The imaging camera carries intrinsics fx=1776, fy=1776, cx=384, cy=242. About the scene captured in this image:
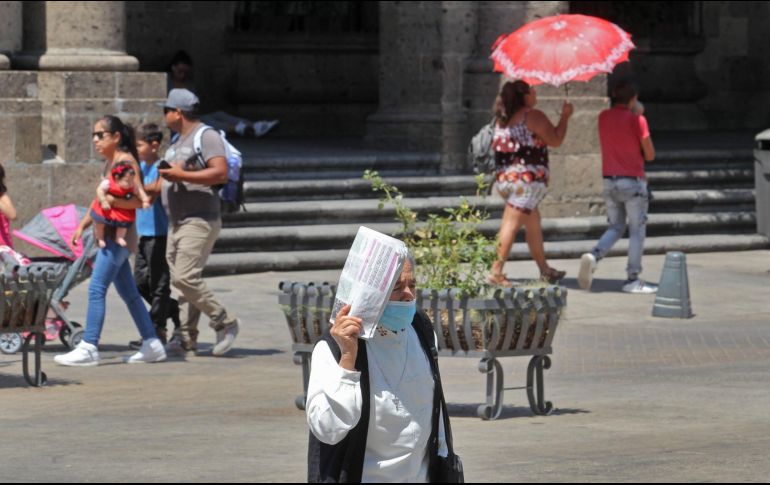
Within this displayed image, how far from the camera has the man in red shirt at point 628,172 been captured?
14906mm

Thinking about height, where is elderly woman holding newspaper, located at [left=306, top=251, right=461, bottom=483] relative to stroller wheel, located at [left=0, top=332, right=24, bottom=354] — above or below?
above

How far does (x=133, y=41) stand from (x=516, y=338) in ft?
45.3

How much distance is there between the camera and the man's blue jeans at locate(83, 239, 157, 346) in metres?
11.1

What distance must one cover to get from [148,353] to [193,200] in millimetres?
1019

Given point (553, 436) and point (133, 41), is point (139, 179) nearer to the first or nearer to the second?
point (553, 436)

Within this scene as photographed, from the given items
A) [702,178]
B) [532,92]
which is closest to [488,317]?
[532,92]

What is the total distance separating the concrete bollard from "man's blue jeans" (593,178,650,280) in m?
1.27

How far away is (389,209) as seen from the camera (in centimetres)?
1748

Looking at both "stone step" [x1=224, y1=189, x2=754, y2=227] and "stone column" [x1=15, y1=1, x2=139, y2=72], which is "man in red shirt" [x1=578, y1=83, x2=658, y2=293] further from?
"stone column" [x1=15, y1=1, x2=139, y2=72]

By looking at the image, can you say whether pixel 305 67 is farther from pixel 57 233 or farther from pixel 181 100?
pixel 181 100

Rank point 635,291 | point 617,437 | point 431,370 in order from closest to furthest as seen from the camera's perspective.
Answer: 1. point 431,370
2. point 617,437
3. point 635,291

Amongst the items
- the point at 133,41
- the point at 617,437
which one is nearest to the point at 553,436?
the point at 617,437

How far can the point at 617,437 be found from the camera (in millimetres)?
8609

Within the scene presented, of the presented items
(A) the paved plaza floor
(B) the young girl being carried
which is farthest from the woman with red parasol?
(B) the young girl being carried
